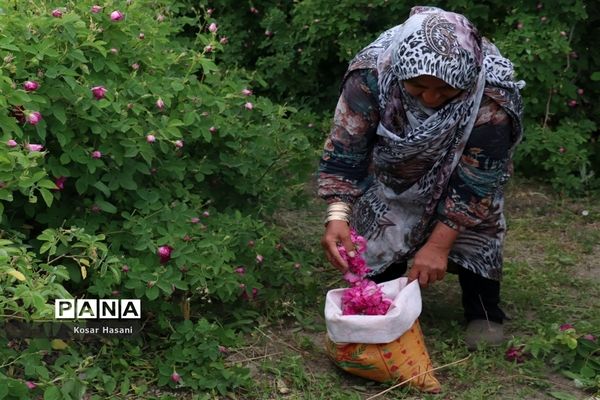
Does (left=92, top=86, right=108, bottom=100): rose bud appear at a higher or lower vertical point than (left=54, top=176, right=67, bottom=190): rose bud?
higher

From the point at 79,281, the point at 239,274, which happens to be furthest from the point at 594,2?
the point at 79,281

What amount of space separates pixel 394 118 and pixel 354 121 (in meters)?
0.18

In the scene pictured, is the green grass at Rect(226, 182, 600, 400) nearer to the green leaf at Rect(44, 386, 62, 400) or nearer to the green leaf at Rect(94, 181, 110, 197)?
the green leaf at Rect(44, 386, 62, 400)

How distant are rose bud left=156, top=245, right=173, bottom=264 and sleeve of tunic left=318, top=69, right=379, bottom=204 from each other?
0.59 meters

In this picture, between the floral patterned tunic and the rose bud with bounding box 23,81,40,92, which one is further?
the floral patterned tunic

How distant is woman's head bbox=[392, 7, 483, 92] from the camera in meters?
2.90

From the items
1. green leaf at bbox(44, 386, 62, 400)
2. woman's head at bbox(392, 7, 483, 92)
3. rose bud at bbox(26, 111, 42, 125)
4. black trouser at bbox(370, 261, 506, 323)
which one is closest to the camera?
green leaf at bbox(44, 386, 62, 400)

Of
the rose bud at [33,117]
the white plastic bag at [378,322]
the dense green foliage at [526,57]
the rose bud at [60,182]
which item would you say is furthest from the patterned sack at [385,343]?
the dense green foliage at [526,57]

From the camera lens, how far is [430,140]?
3.15 metres

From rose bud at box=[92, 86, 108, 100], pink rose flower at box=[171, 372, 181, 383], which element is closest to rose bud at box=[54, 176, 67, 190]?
rose bud at box=[92, 86, 108, 100]

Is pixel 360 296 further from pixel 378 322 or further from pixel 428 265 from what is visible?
pixel 428 265

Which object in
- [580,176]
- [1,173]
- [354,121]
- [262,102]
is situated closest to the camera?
[1,173]

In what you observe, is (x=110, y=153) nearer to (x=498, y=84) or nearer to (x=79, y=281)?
(x=79, y=281)

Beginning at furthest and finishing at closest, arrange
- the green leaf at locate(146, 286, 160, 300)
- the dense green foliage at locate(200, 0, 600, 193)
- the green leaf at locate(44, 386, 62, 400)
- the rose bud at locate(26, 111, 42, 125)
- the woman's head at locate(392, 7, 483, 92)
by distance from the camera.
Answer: the dense green foliage at locate(200, 0, 600, 193), the green leaf at locate(146, 286, 160, 300), the woman's head at locate(392, 7, 483, 92), the rose bud at locate(26, 111, 42, 125), the green leaf at locate(44, 386, 62, 400)
